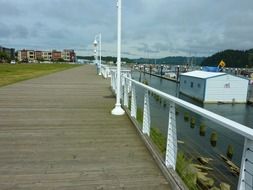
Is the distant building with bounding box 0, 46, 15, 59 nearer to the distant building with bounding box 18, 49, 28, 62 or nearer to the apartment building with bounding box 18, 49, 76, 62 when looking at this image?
the distant building with bounding box 18, 49, 28, 62

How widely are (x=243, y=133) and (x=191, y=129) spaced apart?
15991 mm

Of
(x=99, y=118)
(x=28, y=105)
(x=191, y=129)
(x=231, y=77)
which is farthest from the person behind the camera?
(x=231, y=77)

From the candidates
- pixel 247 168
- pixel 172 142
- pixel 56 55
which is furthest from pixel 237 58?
pixel 247 168

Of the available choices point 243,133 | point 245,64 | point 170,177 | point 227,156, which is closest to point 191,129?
point 227,156

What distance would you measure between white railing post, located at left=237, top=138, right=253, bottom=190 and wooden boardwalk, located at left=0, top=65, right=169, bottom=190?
120 cm

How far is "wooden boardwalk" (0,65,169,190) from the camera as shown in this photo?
308cm

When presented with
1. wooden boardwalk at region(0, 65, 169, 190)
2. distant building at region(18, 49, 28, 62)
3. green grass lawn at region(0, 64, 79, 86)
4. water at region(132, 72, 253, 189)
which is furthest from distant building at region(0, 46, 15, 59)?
wooden boardwalk at region(0, 65, 169, 190)

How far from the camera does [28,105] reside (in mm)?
8070

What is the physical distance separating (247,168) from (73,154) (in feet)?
8.74

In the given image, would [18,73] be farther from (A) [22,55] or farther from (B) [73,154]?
(A) [22,55]

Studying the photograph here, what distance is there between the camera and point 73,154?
396cm

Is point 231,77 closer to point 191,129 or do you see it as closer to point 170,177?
point 191,129

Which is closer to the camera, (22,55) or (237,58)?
(237,58)

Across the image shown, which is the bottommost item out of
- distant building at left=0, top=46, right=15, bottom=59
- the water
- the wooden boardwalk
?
the water
